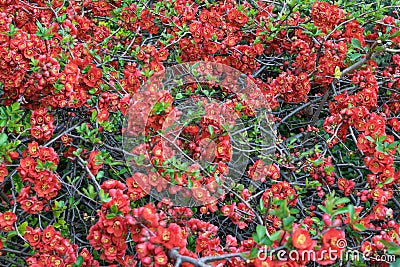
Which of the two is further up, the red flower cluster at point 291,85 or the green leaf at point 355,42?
the green leaf at point 355,42

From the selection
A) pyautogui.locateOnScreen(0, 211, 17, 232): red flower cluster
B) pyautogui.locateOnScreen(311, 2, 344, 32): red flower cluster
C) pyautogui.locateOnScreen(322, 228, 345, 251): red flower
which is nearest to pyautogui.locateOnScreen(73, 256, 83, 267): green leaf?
pyautogui.locateOnScreen(0, 211, 17, 232): red flower cluster

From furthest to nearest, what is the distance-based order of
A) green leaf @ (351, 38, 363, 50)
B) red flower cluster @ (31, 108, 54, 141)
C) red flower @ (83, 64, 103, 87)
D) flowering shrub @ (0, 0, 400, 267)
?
green leaf @ (351, 38, 363, 50)
red flower @ (83, 64, 103, 87)
red flower cluster @ (31, 108, 54, 141)
flowering shrub @ (0, 0, 400, 267)

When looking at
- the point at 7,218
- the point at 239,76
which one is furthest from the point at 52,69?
the point at 239,76

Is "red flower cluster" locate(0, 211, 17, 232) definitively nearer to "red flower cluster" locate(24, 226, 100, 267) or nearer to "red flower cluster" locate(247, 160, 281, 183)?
"red flower cluster" locate(24, 226, 100, 267)

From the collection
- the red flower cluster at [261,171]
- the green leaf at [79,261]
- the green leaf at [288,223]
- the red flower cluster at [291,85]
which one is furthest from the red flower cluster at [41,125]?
the red flower cluster at [291,85]

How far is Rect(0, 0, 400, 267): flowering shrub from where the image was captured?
1102mm

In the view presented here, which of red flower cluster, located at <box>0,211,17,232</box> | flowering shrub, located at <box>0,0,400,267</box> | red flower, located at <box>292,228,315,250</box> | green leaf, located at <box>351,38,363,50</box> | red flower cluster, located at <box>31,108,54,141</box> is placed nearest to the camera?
red flower, located at <box>292,228,315,250</box>

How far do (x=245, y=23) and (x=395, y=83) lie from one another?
0.88 m

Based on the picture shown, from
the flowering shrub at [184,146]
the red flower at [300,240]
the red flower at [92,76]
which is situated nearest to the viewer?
the red flower at [300,240]

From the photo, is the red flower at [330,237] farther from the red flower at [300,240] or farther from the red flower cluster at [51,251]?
the red flower cluster at [51,251]

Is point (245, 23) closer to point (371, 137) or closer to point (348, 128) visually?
point (348, 128)

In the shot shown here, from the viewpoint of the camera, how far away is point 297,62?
196 centimetres

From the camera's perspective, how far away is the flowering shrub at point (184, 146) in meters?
1.10

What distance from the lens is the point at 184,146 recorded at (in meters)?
1.56
